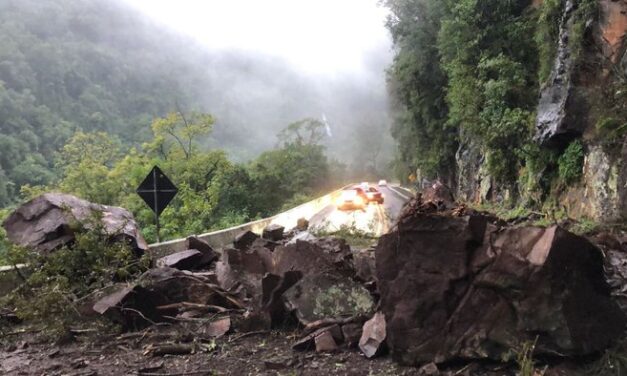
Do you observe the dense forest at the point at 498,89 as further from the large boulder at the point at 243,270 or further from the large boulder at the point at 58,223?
the large boulder at the point at 58,223

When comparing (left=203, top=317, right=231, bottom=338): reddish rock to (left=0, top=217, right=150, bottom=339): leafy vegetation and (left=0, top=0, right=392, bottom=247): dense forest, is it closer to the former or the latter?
(left=0, top=217, right=150, bottom=339): leafy vegetation

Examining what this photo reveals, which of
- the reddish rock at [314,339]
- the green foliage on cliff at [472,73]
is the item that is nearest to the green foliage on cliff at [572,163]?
the green foliage on cliff at [472,73]

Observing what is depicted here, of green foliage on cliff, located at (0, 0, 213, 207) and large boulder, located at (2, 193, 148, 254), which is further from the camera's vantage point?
green foliage on cliff, located at (0, 0, 213, 207)

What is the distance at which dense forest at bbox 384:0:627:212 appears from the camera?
50.8ft

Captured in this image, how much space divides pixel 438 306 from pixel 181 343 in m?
3.03

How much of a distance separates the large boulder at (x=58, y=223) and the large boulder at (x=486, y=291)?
5.96 meters

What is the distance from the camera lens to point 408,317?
5082 mm

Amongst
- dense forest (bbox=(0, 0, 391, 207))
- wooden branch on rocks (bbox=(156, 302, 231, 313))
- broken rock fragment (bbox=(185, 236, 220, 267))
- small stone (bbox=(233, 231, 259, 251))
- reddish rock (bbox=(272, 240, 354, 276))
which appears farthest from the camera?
dense forest (bbox=(0, 0, 391, 207))

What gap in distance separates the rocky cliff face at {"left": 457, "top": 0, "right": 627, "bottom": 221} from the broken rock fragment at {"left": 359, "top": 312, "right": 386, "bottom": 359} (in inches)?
342

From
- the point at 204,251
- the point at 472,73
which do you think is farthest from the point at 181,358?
the point at 472,73

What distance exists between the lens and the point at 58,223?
9.91 metres

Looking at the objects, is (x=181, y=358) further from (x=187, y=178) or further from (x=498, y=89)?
(x=187, y=178)

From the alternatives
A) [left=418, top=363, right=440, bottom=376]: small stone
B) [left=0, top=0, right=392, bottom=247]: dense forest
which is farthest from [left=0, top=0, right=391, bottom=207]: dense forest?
[left=418, top=363, right=440, bottom=376]: small stone

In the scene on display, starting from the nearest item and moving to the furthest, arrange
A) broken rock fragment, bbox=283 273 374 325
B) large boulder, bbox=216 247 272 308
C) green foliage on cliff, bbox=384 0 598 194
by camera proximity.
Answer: broken rock fragment, bbox=283 273 374 325, large boulder, bbox=216 247 272 308, green foliage on cliff, bbox=384 0 598 194
